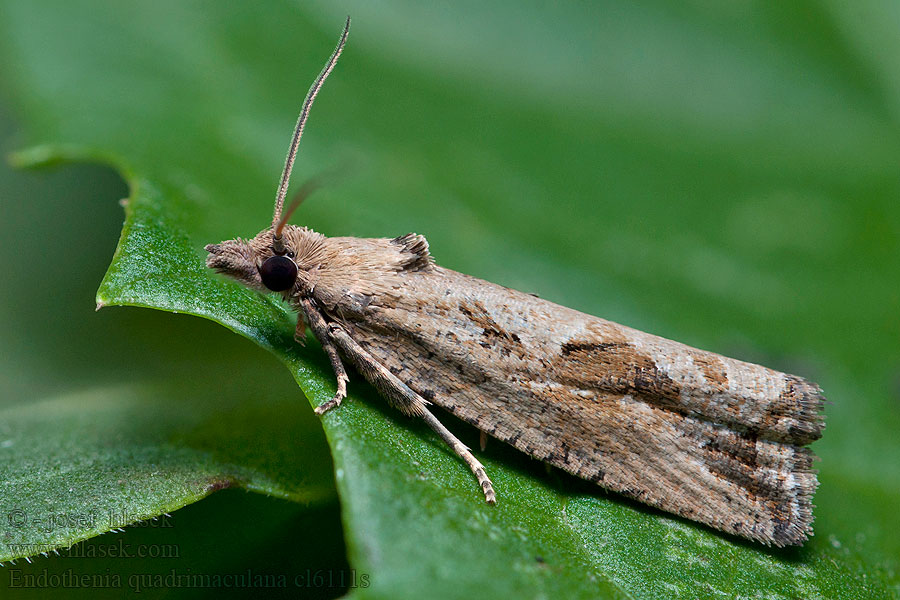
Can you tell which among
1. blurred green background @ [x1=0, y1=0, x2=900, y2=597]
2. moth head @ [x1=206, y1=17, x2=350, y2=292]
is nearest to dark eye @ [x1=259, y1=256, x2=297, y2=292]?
moth head @ [x1=206, y1=17, x2=350, y2=292]

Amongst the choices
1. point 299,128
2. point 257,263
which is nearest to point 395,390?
point 257,263

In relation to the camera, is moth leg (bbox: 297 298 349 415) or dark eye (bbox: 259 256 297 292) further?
dark eye (bbox: 259 256 297 292)

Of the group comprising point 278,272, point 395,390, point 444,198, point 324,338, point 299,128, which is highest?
point 444,198

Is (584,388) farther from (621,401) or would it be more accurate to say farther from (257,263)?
(257,263)

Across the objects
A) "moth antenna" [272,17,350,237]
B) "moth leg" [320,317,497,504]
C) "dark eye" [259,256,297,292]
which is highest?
"moth antenna" [272,17,350,237]

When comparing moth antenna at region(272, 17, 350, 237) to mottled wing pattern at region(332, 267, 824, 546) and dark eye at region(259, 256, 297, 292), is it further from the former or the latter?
mottled wing pattern at region(332, 267, 824, 546)

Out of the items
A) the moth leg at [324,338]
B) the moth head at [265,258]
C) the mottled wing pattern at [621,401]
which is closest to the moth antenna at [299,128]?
the moth head at [265,258]

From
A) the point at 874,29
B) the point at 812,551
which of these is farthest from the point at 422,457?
the point at 874,29
